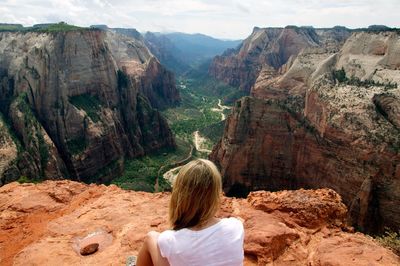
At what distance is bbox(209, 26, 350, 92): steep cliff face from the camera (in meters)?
124

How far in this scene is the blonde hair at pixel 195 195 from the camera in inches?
209

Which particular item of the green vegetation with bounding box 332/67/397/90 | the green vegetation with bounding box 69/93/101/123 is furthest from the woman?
the green vegetation with bounding box 69/93/101/123

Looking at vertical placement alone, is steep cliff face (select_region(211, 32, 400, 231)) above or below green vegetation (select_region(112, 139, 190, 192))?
above

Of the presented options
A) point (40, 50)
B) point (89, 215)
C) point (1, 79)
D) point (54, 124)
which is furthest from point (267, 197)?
point (1, 79)

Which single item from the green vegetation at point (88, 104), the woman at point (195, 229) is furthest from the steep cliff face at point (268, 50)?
the woman at point (195, 229)

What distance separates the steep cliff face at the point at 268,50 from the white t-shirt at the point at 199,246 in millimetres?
112528

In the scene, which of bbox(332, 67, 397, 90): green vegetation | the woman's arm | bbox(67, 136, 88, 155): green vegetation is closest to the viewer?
the woman's arm

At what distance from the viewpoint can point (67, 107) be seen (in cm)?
5709

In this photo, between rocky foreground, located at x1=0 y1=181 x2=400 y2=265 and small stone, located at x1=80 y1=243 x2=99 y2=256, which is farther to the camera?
small stone, located at x1=80 y1=243 x2=99 y2=256

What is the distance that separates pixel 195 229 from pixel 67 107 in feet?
182

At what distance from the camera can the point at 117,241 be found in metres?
11.1

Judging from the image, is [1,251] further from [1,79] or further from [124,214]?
[1,79]

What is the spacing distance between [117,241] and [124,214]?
1636mm

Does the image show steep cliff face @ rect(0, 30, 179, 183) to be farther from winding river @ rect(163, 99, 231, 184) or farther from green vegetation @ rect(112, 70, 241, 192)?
winding river @ rect(163, 99, 231, 184)
